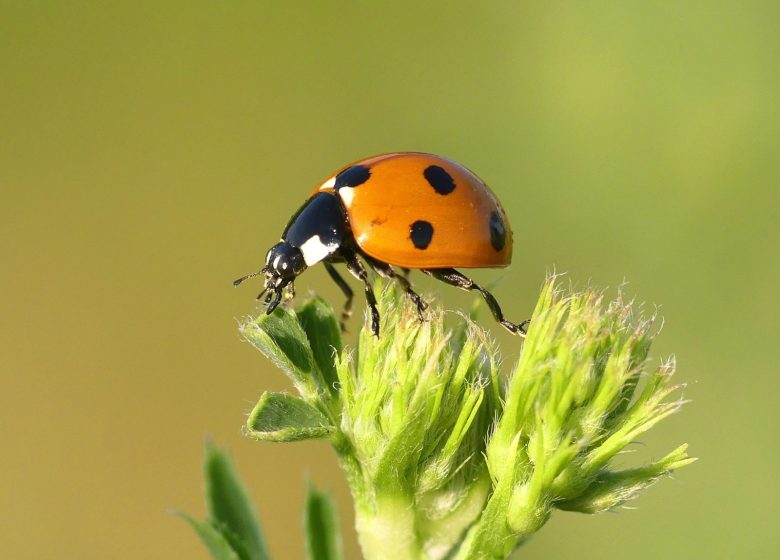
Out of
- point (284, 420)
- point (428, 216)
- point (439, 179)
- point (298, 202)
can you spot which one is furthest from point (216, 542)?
point (298, 202)

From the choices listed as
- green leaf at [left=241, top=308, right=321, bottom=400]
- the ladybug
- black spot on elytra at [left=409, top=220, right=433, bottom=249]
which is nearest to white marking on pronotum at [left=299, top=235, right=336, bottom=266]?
the ladybug

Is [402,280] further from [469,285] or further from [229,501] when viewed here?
[229,501]

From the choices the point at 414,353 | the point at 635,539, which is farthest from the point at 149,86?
the point at 414,353

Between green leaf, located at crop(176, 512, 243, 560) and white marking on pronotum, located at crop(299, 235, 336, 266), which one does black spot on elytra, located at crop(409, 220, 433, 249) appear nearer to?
white marking on pronotum, located at crop(299, 235, 336, 266)

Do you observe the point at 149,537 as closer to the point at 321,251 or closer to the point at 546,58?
the point at 321,251

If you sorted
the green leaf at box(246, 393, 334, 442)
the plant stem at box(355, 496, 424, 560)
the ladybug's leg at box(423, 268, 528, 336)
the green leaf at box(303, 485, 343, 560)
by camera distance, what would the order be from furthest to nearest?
the ladybug's leg at box(423, 268, 528, 336)
the green leaf at box(303, 485, 343, 560)
the plant stem at box(355, 496, 424, 560)
the green leaf at box(246, 393, 334, 442)

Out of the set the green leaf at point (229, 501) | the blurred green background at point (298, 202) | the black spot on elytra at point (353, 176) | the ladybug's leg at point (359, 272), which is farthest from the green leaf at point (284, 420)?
the blurred green background at point (298, 202)
